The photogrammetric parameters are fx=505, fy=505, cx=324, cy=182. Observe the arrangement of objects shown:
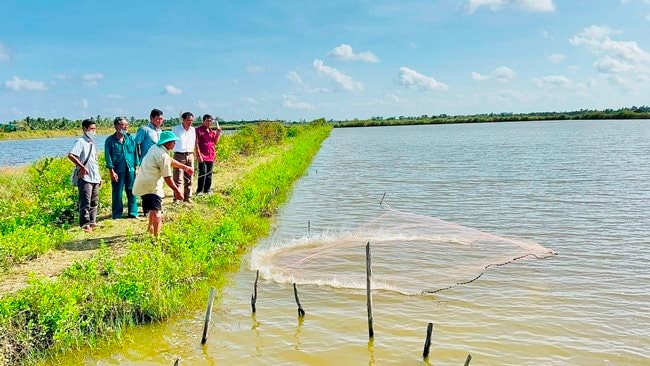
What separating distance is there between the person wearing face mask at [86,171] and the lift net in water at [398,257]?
8.05 ft

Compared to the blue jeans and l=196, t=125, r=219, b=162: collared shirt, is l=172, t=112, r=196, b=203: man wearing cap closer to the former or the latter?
l=196, t=125, r=219, b=162: collared shirt

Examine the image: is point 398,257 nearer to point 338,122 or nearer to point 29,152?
point 29,152

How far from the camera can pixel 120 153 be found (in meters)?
7.45

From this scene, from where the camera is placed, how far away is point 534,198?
12430 mm

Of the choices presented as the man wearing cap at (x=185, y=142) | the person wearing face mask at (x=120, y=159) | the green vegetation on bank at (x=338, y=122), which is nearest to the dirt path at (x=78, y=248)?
the person wearing face mask at (x=120, y=159)

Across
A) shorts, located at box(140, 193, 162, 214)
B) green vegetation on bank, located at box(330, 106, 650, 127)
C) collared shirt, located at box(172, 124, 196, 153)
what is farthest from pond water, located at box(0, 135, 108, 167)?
green vegetation on bank, located at box(330, 106, 650, 127)

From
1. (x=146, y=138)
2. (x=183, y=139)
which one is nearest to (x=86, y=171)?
(x=146, y=138)

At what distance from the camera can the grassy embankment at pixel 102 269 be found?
4195 millimetres

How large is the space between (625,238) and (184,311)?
7.14m

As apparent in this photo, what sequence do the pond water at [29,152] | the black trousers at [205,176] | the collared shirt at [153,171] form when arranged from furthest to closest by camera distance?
the pond water at [29,152] < the black trousers at [205,176] < the collared shirt at [153,171]

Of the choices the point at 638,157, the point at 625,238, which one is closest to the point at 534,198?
the point at 625,238

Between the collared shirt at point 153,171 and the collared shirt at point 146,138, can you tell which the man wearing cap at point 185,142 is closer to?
the collared shirt at point 146,138

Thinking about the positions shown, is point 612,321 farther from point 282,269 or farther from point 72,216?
point 72,216

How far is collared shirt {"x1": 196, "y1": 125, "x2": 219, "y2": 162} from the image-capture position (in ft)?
32.2
